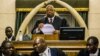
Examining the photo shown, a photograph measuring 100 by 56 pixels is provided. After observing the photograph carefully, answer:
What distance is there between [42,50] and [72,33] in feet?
1.91

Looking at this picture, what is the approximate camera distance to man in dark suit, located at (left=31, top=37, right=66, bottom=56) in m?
4.02

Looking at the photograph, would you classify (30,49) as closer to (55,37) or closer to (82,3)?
(55,37)

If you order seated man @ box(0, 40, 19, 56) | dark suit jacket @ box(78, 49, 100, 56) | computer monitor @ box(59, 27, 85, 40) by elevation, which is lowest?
dark suit jacket @ box(78, 49, 100, 56)

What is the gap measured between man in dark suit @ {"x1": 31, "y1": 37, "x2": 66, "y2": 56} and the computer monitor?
0.99 ft

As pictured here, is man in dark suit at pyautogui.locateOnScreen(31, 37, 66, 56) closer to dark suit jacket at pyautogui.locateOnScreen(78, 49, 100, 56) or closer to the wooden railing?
the wooden railing

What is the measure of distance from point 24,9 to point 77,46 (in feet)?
13.1

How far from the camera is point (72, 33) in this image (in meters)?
4.43

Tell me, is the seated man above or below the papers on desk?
below

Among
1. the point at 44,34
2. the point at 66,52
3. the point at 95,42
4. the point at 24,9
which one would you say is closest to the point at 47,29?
the point at 44,34

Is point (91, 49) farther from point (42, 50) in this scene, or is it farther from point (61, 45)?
point (42, 50)

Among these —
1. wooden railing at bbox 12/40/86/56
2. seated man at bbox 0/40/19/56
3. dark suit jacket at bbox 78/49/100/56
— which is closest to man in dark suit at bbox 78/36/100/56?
dark suit jacket at bbox 78/49/100/56

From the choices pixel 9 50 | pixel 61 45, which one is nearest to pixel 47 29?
pixel 61 45

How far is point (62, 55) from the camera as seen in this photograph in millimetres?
4223

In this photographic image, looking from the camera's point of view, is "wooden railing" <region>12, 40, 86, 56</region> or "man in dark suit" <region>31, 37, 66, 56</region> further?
"wooden railing" <region>12, 40, 86, 56</region>
